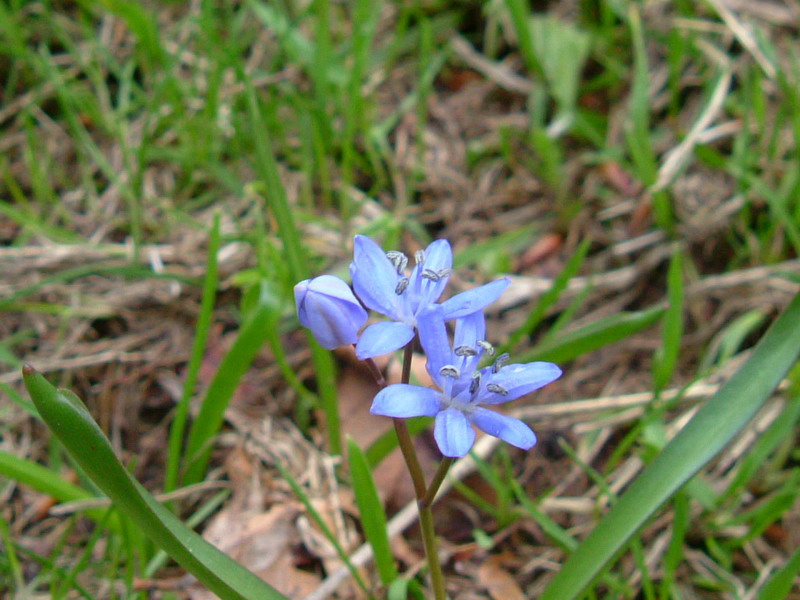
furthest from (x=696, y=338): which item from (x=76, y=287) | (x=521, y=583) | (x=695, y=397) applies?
(x=76, y=287)

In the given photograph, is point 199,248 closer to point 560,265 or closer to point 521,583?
point 560,265

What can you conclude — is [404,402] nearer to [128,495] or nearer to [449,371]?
[449,371]

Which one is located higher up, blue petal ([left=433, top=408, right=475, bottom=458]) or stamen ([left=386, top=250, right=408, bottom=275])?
stamen ([left=386, top=250, right=408, bottom=275])

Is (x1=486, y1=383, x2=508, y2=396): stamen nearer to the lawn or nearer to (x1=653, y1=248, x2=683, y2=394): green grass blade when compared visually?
the lawn

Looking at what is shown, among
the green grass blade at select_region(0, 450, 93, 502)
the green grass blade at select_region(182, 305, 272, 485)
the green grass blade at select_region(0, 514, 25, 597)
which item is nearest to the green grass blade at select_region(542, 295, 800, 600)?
the green grass blade at select_region(182, 305, 272, 485)

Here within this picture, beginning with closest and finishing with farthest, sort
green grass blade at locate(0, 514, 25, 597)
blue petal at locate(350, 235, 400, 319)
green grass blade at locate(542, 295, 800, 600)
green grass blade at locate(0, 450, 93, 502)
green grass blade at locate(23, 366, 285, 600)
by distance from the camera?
green grass blade at locate(23, 366, 285, 600) < blue petal at locate(350, 235, 400, 319) < green grass blade at locate(542, 295, 800, 600) < green grass blade at locate(0, 450, 93, 502) < green grass blade at locate(0, 514, 25, 597)
